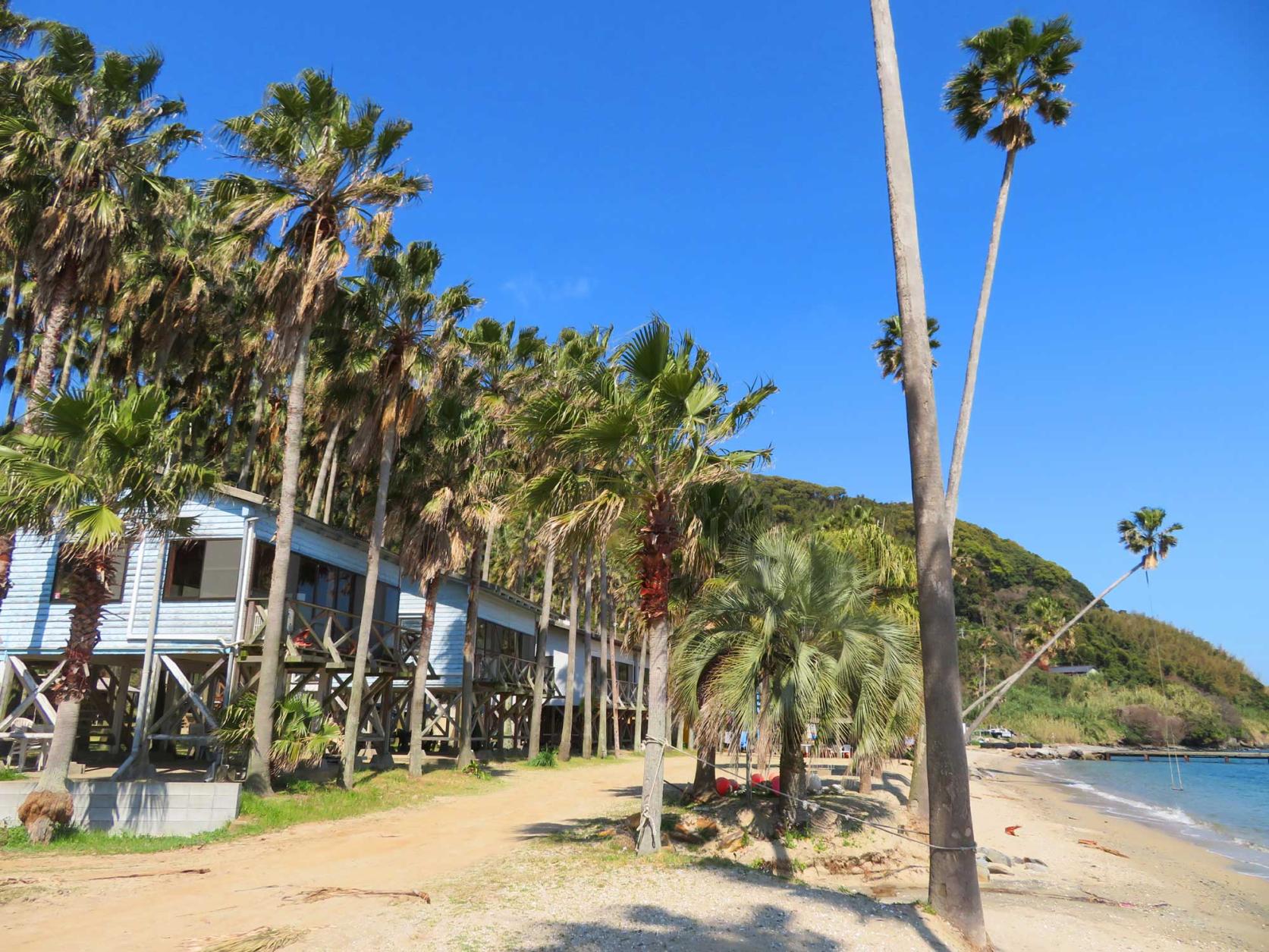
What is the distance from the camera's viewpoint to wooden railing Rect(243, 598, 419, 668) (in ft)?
61.3

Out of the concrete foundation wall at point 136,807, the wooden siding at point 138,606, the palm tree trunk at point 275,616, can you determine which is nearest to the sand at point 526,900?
the concrete foundation wall at point 136,807

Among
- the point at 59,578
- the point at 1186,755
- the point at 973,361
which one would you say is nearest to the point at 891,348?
the point at 973,361

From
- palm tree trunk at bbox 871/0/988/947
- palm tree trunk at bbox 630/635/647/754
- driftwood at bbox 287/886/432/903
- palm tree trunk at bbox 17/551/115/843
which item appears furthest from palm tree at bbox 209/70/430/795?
palm tree trunk at bbox 630/635/647/754

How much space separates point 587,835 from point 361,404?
11.9m

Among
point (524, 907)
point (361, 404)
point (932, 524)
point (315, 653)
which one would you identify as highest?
Result: point (361, 404)

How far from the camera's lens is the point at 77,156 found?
600 inches

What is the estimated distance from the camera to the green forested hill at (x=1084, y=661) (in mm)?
84500

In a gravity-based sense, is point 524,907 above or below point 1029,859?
above

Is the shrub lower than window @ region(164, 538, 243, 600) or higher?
lower

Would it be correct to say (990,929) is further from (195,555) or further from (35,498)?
(195,555)

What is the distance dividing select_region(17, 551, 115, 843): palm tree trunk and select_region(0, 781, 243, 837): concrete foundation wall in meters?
0.42

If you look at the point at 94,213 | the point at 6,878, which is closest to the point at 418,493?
the point at 94,213

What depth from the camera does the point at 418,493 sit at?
918 inches

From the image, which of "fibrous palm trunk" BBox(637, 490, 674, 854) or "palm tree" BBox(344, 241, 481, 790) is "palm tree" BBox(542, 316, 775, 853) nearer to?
"fibrous palm trunk" BBox(637, 490, 674, 854)
